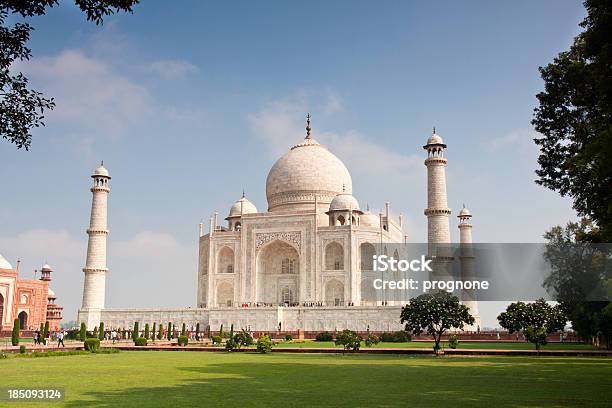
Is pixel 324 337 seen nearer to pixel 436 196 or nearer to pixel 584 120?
pixel 436 196

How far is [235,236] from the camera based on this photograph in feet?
124

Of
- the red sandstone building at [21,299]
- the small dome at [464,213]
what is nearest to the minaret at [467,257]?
the small dome at [464,213]

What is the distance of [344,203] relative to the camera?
3697 centimetres

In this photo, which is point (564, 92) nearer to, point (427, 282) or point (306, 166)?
point (427, 282)

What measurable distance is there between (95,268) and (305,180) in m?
13.3

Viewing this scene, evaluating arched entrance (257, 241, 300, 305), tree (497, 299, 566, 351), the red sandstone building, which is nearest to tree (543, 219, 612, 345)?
tree (497, 299, 566, 351)

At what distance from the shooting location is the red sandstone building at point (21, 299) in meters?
41.5

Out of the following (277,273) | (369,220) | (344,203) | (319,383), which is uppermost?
(344,203)

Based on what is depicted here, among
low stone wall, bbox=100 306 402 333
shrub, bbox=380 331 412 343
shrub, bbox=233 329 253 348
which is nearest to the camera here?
shrub, bbox=233 329 253 348

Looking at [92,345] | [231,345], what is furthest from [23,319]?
[231,345]

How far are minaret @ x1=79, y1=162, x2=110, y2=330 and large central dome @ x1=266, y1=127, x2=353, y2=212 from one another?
34.7 ft

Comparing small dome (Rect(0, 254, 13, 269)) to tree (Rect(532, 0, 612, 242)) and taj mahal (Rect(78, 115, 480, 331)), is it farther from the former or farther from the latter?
tree (Rect(532, 0, 612, 242))

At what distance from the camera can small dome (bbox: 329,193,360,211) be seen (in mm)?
36812

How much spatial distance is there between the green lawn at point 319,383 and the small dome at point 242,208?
85.6 ft
